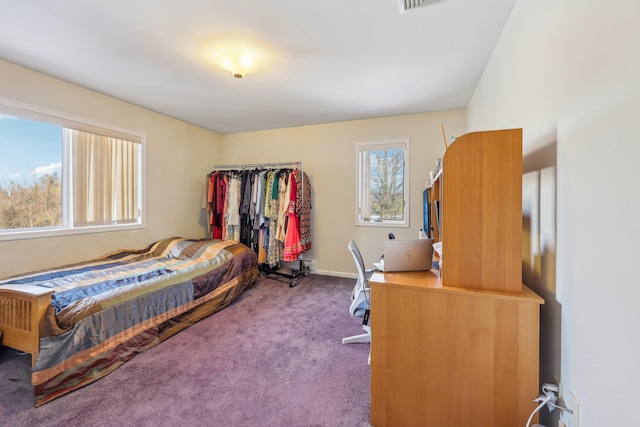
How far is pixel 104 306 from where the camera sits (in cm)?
187

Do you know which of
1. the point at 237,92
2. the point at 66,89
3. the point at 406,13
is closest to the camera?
the point at 406,13

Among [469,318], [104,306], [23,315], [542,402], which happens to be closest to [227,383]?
[104,306]

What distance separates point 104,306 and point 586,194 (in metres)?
2.74

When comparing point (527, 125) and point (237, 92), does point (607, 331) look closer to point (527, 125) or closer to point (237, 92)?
point (527, 125)

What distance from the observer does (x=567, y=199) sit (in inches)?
41.0

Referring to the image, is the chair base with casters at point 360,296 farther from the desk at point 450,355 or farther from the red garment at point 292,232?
the red garment at point 292,232

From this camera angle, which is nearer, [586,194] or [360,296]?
[586,194]

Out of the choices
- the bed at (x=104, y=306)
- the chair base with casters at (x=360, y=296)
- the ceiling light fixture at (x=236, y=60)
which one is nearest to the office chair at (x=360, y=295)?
the chair base with casters at (x=360, y=296)

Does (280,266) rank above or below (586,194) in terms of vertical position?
below

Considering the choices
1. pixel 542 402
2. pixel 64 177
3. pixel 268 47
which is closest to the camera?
pixel 542 402

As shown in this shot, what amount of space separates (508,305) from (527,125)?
38.1 inches

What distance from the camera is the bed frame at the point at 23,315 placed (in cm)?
158

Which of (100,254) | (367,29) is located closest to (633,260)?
(367,29)

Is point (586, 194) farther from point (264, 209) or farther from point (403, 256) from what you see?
point (264, 209)
